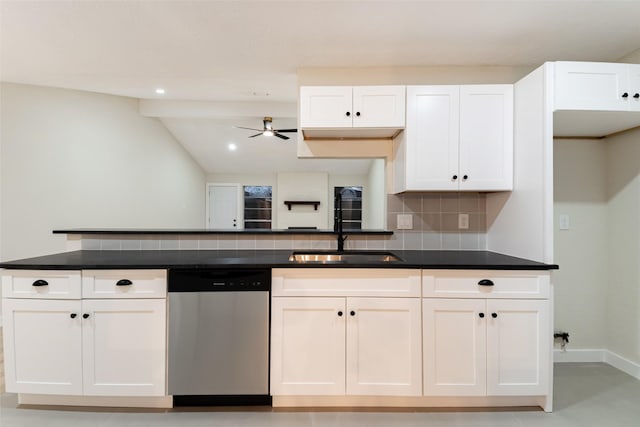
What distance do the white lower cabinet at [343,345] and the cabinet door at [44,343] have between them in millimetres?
1169

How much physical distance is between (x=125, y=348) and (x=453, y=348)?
195cm

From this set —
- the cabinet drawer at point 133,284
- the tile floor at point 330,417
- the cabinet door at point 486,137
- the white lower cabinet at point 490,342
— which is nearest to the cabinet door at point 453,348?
the white lower cabinet at point 490,342

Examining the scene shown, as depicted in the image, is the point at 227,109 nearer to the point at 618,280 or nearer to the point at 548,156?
the point at 548,156

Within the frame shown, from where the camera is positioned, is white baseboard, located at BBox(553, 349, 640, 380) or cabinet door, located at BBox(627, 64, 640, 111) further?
white baseboard, located at BBox(553, 349, 640, 380)

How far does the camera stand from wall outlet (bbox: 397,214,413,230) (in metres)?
2.46

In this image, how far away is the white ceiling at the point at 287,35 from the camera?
1777 millimetres

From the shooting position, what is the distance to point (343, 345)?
181cm

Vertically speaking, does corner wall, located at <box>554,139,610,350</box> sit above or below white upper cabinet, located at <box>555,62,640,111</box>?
below

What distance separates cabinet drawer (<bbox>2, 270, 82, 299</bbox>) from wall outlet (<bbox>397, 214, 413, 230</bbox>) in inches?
86.4

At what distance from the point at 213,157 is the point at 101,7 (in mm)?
5379

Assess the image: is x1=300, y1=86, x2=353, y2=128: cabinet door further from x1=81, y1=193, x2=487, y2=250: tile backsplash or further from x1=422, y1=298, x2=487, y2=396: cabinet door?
x1=422, y1=298, x2=487, y2=396: cabinet door

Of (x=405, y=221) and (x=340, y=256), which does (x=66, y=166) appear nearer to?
(x=340, y=256)

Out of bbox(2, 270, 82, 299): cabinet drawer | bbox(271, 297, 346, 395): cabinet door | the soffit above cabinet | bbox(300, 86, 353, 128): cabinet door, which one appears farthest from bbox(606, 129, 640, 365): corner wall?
bbox(2, 270, 82, 299): cabinet drawer

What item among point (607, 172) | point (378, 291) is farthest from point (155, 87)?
point (607, 172)
